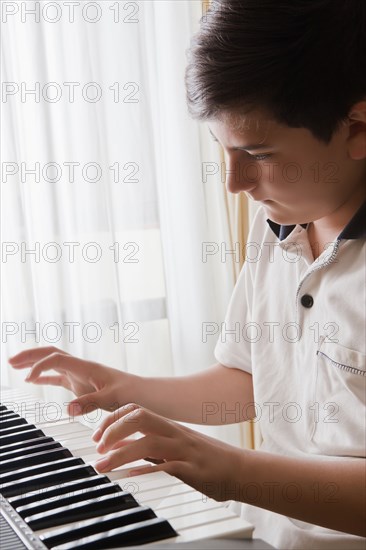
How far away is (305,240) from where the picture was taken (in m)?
1.14

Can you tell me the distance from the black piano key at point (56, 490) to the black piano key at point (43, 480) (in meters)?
0.01

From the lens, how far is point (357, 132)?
984mm

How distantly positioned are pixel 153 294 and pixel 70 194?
0.37 m

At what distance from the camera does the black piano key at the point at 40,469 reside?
0.81 meters

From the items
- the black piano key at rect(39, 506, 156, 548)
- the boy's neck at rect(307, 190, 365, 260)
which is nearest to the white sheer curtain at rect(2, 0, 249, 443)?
the boy's neck at rect(307, 190, 365, 260)

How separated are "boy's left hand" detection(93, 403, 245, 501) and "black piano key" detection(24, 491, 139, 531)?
78 millimetres

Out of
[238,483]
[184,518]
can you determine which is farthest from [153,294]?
[184,518]

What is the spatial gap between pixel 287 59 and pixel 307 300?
13.9 inches

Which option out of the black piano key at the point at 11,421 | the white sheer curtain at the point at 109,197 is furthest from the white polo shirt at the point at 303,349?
the white sheer curtain at the point at 109,197

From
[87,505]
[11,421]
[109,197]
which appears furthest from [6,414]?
[109,197]

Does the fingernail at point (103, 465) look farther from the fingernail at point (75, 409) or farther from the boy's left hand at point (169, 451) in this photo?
the fingernail at point (75, 409)

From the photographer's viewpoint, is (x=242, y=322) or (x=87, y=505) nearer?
(x=87, y=505)

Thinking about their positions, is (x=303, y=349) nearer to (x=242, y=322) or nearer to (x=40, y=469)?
(x=242, y=322)

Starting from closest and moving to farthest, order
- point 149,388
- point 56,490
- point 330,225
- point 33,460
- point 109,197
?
1. point 56,490
2. point 33,460
3. point 330,225
4. point 149,388
5. point 109,197
